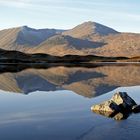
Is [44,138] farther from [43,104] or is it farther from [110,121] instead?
[43,104]

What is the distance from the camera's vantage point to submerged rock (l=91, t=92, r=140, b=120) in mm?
29297

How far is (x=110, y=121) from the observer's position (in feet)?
88.1

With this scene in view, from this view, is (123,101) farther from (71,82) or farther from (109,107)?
(71,82)

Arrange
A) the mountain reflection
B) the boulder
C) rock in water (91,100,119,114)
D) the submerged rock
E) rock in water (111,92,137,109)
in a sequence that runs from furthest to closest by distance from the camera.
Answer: the mountain reflection < rock in water (111,92,137,109) < the boulder < rock in water (91,100,119,114) < the submerged rock

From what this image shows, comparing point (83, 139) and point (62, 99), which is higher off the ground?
point (83, 139)

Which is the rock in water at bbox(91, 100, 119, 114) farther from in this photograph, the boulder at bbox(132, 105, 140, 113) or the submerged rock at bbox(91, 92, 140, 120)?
the boulder at bbox(132, 105, 140, 113)

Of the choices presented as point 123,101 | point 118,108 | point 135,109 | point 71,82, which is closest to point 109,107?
point 118,108

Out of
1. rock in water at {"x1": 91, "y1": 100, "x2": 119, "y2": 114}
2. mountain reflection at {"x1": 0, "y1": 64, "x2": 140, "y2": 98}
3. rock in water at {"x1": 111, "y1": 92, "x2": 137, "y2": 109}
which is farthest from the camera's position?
mountain reflection at {"x1": 0, "y1": 64, "x2": 140, "y2": 98}

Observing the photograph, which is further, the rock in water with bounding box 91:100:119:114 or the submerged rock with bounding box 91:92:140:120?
the rock in water with bounding box 91:100:119:114

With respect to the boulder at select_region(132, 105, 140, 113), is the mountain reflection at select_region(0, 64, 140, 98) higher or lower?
lower

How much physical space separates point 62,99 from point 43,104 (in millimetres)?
4769

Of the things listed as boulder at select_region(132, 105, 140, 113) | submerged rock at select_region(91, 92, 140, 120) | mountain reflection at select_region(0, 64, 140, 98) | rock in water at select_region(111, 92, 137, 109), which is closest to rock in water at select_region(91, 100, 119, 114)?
submerged rock at select_region(91, 92, 140, 120)

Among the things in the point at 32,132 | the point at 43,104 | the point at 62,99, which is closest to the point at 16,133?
the point at 32,132

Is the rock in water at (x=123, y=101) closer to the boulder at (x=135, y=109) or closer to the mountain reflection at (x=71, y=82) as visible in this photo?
the boulder at (x=135, y=109)
